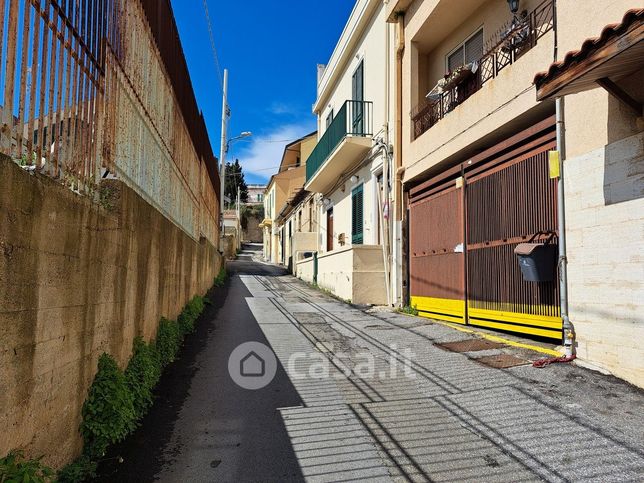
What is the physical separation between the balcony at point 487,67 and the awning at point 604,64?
82.2 inches

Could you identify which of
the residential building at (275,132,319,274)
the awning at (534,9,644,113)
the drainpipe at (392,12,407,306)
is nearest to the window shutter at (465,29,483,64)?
the drainpipe at (392,12,407,306)

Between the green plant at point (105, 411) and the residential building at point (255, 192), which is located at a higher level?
the residential building at point (255, 192)

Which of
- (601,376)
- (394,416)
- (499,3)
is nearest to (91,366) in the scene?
(394,416)

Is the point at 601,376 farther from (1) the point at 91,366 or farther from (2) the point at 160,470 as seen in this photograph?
(1) the point at 91,366

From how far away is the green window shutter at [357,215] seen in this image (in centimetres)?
1425

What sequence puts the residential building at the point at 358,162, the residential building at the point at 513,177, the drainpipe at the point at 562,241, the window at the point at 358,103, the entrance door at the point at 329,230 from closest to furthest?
the residential building at the point at 513,177
the drainpipe at the point at 562,241
the residential building at the point at 358,162
the window at the point at 358,103
the entrance door at the point at 329,230

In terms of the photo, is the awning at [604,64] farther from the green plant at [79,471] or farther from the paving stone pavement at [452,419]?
the green plant at [79,471]

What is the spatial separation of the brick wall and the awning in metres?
0.65

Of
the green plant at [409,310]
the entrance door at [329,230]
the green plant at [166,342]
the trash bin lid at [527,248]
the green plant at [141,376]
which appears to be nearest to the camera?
the green plant at [141,376]

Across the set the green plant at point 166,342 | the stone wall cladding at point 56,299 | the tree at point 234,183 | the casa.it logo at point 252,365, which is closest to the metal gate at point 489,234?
the casa.it logo at point 252,365

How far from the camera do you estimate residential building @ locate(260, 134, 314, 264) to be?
1388 inches

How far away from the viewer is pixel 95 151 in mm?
3734

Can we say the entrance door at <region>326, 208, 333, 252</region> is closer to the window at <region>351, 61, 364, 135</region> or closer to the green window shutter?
the green window shutter

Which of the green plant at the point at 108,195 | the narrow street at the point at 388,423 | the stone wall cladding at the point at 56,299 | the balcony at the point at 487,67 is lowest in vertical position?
the narrow street at the point at 388,423
